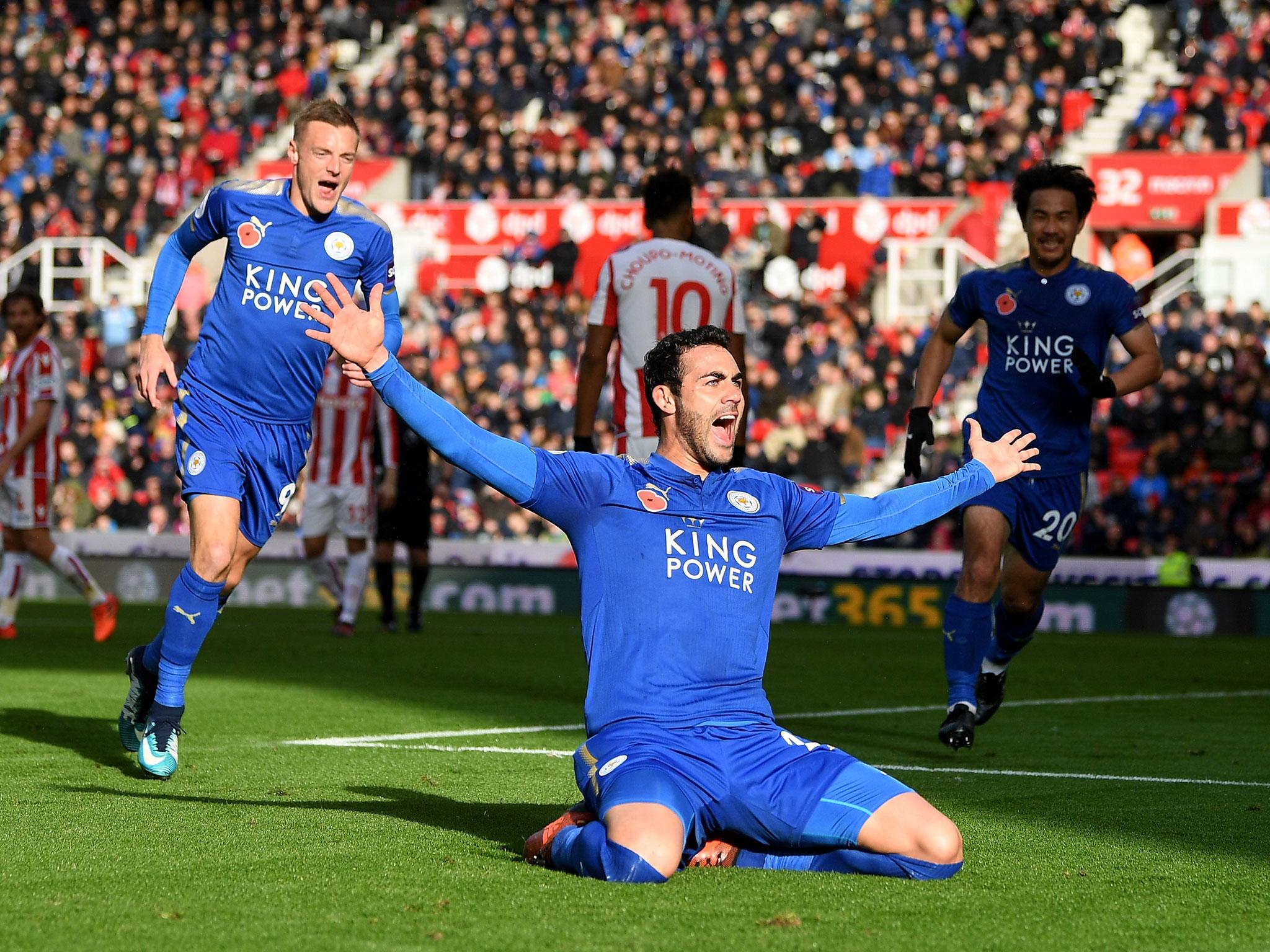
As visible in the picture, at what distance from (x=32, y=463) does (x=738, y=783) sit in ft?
30.8

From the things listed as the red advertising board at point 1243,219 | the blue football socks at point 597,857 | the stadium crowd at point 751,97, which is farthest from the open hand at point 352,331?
the stadium crowd at point 751,97

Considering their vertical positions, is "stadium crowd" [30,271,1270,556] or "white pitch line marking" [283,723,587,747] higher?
"stadium crowd" [30,271,1270,556]

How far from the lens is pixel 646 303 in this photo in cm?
841

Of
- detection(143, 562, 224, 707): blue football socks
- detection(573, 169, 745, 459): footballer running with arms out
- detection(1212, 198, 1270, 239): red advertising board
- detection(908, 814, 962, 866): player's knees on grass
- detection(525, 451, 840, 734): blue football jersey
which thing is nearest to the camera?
detection(908, 814, 962, 866): player's knees on grass

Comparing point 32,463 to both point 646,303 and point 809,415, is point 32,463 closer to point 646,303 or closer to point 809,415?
point 646,303

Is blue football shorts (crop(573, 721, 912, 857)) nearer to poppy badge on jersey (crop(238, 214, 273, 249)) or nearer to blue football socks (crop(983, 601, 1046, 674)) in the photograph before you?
poppy badge on jersey (crop(238, 214, 273, 249))

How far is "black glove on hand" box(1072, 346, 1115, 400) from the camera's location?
767 cm

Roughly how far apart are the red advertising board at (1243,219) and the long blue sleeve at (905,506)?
18.4m

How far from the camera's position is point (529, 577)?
18.9 meters

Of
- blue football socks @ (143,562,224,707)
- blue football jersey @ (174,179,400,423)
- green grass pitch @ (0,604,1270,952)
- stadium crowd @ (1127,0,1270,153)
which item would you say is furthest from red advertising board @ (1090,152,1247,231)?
blue football socks @ (143,562,224,707)

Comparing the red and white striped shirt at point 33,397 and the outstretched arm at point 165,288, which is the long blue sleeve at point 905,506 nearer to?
the outstretched arm at point 165,288

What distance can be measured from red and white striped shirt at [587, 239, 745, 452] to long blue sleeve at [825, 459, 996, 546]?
3.32 meters

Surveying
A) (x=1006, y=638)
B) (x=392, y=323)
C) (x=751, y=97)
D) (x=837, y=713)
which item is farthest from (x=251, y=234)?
(x=751, y=97)

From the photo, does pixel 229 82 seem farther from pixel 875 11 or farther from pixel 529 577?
pixel 529 577
